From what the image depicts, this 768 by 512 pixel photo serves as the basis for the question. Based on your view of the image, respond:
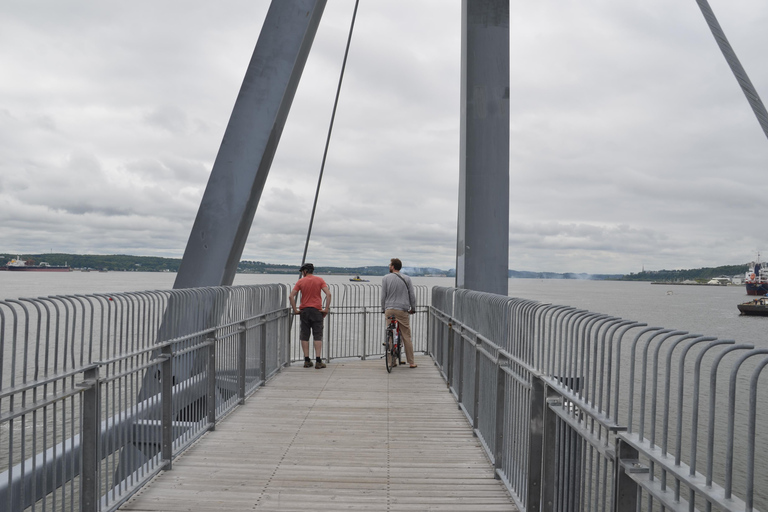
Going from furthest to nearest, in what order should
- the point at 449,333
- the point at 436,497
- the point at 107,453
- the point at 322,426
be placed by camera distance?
the point at 449,333 → the point at 322,426 → the point at 436,497 → the point at 107,453

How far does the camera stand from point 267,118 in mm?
9672

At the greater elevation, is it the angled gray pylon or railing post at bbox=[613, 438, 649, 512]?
the angled gray pylon

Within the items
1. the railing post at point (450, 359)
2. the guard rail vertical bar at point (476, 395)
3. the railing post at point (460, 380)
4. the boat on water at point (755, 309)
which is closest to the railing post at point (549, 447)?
the guard rail vertical bar at point (476, 395)

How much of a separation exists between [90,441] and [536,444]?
305cm

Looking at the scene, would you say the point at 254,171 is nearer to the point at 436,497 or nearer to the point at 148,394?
the point at 148,394

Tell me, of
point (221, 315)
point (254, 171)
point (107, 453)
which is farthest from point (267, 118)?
point (107, 453)

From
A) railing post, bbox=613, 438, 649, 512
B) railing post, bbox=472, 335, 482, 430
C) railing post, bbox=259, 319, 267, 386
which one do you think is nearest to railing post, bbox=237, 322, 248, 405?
railing post, bbox=259, 319, 267, 386

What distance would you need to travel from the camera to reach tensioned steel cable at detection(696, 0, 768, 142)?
484 cm

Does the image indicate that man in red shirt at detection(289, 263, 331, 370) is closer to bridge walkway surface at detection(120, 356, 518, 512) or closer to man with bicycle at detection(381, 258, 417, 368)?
man with bicycle at detection(381, 258, 417, 368)

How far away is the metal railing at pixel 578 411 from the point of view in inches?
93.6

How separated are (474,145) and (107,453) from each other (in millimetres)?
8888

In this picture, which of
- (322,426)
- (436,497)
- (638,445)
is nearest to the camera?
(638,445)

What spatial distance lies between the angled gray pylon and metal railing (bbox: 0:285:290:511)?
2.97 ft

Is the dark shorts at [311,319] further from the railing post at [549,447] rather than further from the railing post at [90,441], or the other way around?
the railing post at [549,447]
